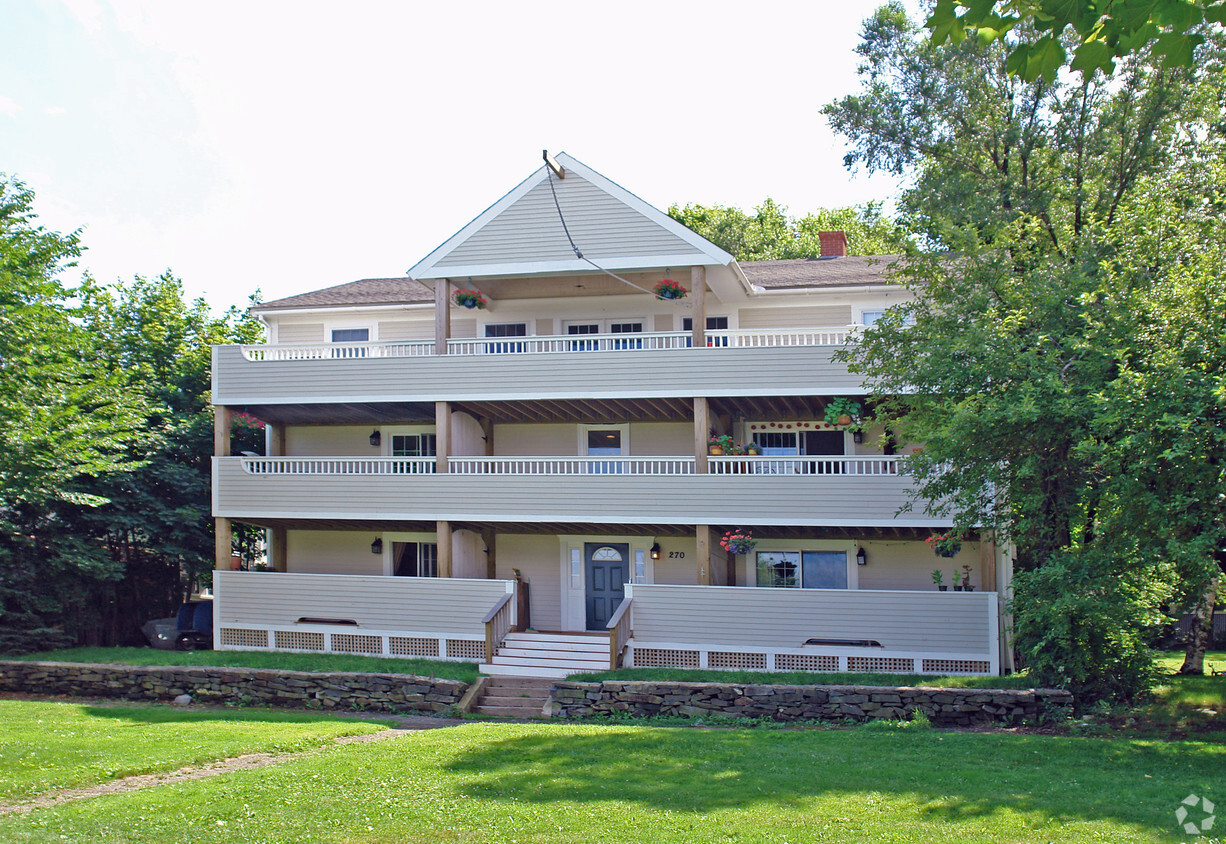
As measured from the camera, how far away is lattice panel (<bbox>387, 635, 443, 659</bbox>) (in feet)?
68.3

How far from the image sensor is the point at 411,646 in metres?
21.0

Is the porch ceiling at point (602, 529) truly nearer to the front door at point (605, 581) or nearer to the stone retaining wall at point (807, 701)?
the front door at point (605, 581)

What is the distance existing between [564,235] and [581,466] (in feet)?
17.2

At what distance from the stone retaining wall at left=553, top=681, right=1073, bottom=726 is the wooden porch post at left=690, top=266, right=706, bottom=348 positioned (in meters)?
7.39

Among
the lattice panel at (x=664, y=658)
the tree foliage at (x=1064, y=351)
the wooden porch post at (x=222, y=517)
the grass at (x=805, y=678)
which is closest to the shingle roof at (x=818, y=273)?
the tree foliage at (x=1064, y=351)

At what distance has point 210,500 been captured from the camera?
25.3 meters

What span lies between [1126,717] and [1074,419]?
5.28 m

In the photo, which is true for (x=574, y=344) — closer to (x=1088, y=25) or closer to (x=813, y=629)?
(x=813, y=629)

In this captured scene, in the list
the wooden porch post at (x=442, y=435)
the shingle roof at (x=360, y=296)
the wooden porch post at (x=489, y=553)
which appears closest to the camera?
the wooden porch post at (x=442, y=435)

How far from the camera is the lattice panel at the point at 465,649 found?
20.6 meters

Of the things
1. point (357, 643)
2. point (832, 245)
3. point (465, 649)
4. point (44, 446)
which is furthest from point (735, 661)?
point (44, 446)

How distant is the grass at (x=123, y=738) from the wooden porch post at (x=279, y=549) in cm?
715

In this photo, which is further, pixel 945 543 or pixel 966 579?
pixel 966 579

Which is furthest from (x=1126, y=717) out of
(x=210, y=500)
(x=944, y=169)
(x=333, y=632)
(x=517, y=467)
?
(x=210, y=500)
